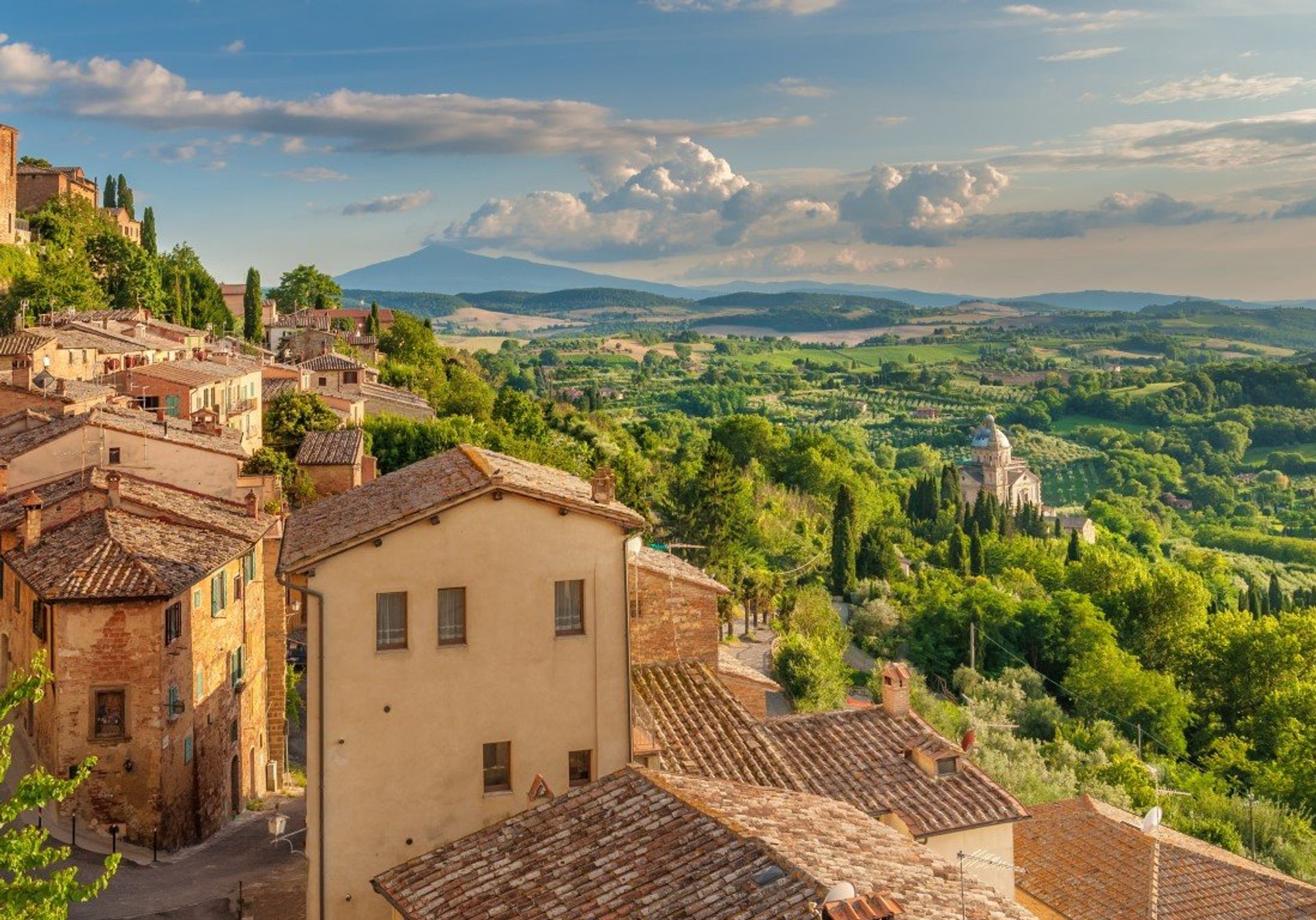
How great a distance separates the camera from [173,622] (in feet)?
77.8

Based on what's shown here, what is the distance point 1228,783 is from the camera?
46.8 m

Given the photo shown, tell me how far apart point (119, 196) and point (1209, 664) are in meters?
93.5

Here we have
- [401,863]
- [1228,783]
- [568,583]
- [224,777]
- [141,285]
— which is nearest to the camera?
[401,863]

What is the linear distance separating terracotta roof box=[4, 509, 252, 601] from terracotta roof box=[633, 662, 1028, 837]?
950 centimetres

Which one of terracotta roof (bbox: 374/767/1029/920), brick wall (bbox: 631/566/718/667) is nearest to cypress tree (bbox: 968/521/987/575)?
brick wall (bbox: 631/566/718/667)

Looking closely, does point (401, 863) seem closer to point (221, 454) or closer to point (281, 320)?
point (221, 454)

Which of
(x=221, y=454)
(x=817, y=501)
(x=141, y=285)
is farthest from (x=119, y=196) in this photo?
(x=221, y=454)

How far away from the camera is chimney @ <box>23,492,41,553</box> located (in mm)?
24672

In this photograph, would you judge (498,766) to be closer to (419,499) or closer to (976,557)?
(419,499)

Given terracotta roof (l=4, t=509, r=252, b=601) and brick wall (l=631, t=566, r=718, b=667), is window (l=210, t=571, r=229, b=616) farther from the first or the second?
brick wall (l=631, t=566, r=718, b=667)

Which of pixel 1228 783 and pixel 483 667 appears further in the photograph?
pixel 1228 783

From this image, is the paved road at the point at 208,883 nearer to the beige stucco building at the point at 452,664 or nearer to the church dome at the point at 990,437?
the beige stucco building at the point at 452,664

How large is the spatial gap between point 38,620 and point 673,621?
39.9 ft

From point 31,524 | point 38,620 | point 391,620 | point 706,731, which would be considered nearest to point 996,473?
point 31,524
